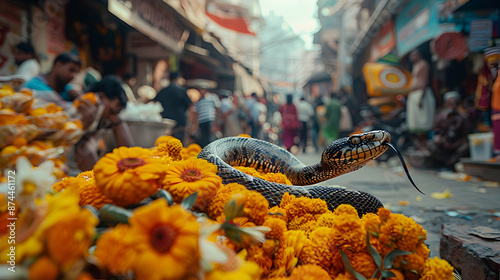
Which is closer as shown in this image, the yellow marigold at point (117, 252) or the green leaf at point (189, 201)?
the yellow marigold at point (117, 252)

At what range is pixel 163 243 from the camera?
57 cm

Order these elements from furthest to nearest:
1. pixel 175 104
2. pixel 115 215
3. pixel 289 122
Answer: pixel 289 122 < pixel 175 104 < pixel 115 215

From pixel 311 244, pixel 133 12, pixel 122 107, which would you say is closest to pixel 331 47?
pixel 133 12

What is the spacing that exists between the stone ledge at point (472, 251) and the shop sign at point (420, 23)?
5.88 meters

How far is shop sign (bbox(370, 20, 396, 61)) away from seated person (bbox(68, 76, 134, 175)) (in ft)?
29.4

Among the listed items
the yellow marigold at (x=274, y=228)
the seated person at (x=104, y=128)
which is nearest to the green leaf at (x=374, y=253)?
the yellow marigold at (x=274, y=228)

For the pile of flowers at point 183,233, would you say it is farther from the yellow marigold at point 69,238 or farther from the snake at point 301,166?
the snake at point 301,166

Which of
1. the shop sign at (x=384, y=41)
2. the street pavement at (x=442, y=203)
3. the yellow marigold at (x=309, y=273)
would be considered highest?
the shop sign at (x=384, y=41)

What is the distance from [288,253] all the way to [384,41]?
37.7 feet

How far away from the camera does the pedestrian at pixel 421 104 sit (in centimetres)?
718

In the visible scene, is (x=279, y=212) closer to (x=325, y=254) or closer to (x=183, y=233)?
(x=325, y=254)

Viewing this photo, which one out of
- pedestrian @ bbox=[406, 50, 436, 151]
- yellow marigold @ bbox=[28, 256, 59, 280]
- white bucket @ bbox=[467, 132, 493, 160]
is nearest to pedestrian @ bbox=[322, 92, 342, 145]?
pedestrian @ bbox=[406, 50, 436, 151]

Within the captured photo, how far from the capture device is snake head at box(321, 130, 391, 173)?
1672 millimetres

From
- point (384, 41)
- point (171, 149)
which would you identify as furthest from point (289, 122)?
point (171, 149)
